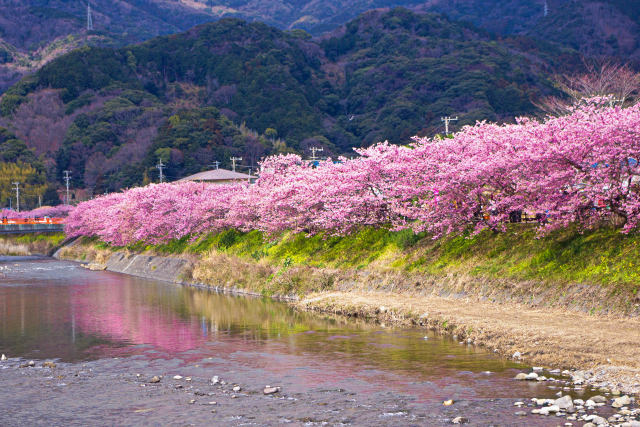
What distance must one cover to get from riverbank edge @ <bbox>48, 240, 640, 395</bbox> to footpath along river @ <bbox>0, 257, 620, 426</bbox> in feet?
2.54

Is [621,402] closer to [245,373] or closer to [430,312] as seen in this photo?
[245,373]

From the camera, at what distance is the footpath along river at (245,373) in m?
16.3

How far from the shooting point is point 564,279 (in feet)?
86.7

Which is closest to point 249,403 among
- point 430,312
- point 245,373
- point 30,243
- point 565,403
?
point 245,373

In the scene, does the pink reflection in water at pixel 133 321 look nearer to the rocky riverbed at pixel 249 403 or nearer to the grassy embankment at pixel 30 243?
the rocky riverbed at pixel 249 403

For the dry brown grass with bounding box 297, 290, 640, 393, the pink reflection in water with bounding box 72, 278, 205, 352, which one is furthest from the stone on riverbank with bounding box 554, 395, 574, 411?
the pink reflection in water with bounding box 72, 278, 205, 352

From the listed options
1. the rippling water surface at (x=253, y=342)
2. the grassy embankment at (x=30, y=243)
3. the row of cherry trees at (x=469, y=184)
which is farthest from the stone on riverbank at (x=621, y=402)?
the grassy embankment at (x=30, y=243)

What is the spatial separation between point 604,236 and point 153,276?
40145 mm

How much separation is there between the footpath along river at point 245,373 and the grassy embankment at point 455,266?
4.51 meters

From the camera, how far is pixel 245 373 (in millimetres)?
20672

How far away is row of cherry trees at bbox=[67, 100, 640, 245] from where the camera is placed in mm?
25938

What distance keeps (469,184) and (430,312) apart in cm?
785

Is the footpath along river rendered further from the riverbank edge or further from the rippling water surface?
the riverbank edge

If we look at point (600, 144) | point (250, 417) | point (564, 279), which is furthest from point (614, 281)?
point (250, 417)
